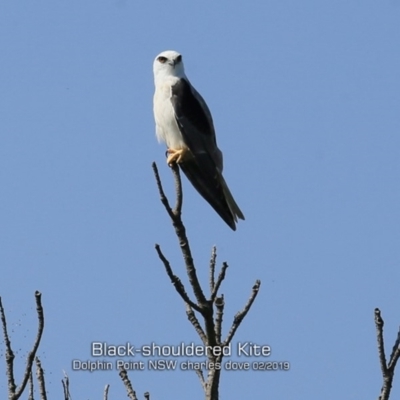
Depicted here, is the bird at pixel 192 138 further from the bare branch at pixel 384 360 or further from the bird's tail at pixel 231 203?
the bare branch at pixel 384 360

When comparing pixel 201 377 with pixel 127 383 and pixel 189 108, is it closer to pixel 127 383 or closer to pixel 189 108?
pixel 127 383

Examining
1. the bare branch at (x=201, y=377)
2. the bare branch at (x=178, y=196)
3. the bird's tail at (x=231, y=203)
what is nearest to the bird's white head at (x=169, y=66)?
the bird's tail at (x=231, y=203)

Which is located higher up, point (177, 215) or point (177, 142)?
point (177, 142)

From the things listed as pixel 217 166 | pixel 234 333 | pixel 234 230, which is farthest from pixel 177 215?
pixel 217 166

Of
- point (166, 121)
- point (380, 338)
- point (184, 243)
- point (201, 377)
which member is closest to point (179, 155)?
point (166, 121)

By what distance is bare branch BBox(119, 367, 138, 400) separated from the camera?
11.7 feet

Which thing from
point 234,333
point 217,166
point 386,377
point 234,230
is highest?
point 217,166

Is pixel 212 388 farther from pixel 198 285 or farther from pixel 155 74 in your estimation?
pixel 155 74

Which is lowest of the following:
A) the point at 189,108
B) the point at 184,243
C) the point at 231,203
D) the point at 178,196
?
the point at 184,243

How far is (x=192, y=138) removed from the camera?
7340 millimetres

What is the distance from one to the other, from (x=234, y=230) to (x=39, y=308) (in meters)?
3.23

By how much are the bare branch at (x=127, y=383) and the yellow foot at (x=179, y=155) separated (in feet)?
11.0

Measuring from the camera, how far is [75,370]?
460 centimetres

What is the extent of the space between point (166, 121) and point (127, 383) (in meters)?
4.07
